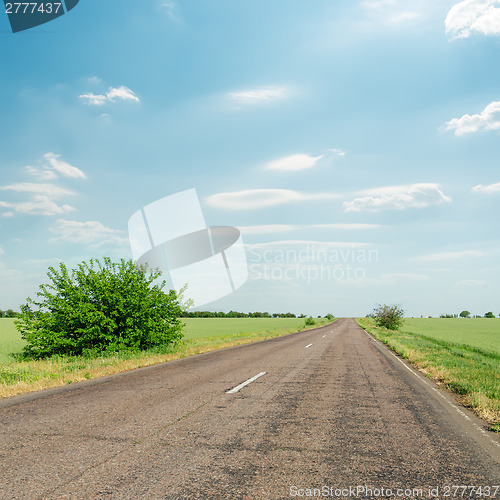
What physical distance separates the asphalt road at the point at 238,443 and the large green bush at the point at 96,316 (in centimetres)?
671

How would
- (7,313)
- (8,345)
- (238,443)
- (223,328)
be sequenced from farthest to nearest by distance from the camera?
(7,313) < (223,328) < (8,345) < (238,443)

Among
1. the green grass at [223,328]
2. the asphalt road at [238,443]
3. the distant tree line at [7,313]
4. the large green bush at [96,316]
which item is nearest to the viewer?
the asphalt road at [238,443]

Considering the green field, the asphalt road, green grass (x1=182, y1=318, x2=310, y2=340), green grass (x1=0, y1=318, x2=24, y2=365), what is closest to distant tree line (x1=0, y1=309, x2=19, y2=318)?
green grass (x1=182, y1=318, x2=310, y2=340)

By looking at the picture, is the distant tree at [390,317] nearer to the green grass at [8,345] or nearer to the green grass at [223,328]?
the green grass at [223,328]

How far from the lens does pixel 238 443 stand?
4746 millimetres

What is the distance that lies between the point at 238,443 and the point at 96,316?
1162cm

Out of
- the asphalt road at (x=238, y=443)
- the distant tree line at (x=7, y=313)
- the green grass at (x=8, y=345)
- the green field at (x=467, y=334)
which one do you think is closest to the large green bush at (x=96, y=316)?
the green grass at (x=8, y=345)

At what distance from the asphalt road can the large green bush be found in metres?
6.71

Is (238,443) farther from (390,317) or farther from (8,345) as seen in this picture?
(390,317)

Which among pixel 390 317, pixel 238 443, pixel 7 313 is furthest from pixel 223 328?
pixel 7 313

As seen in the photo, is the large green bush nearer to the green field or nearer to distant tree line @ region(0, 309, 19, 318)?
the green field

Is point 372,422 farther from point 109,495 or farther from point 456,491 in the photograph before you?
point 109,495

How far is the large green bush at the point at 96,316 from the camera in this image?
1486cm

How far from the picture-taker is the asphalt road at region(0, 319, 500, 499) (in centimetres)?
360
